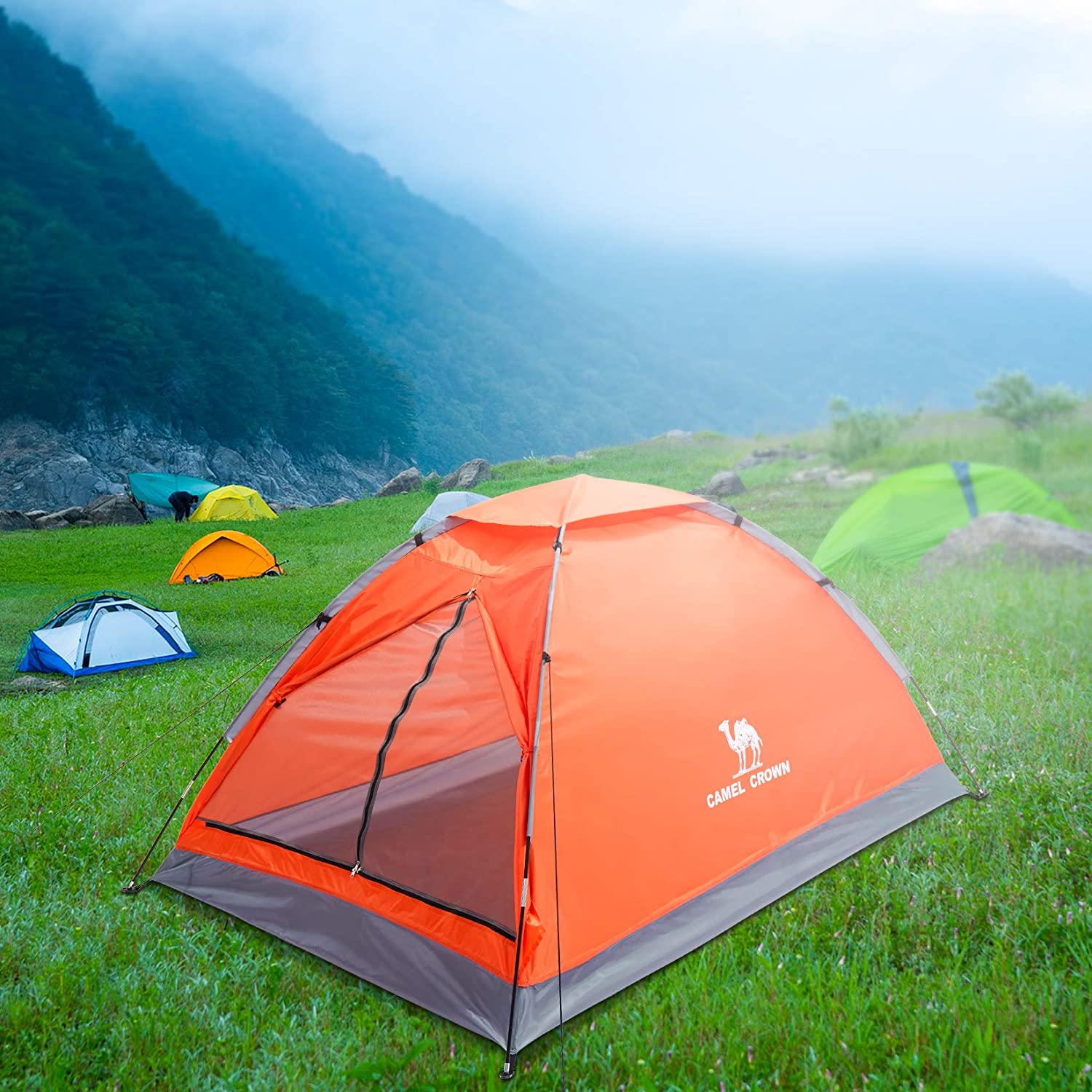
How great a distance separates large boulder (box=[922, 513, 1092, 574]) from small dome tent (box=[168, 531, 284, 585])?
8003mm

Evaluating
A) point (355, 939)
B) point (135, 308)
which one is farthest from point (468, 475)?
point (355, 939)

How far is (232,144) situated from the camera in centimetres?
2709

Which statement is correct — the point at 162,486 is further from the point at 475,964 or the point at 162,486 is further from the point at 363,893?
the point at 475,964

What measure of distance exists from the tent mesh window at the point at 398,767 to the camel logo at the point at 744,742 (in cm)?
79

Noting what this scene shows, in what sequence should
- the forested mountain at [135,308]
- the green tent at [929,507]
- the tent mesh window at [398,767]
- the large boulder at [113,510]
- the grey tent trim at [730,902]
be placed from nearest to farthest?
the grey tent trim at [730,902]
the tent mesh window at [398,767]
the green tent at [929,507]
the large boulder at [113,510]
the forested mountain at [135,308]

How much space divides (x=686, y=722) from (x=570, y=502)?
941 mm

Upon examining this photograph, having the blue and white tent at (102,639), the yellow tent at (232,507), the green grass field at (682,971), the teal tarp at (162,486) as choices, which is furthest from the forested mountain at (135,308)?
the green grass field at (682,971)

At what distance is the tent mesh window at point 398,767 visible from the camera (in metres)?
2.94

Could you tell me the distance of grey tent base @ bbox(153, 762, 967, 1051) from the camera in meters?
2.47

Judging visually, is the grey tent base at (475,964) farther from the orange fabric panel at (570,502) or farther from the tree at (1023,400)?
the tree at (1023,400)

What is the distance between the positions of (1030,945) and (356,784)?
229 centimetres

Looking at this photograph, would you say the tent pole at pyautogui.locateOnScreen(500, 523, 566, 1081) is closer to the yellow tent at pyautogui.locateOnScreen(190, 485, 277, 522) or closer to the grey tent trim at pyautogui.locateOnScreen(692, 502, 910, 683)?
the grey tent trim at pyautogui.locateOnScreen(692, 502, 910, 683)

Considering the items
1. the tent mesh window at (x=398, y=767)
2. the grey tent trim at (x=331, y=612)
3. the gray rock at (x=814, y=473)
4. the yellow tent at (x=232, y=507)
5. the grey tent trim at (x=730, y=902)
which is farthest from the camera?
the yellow tent at (x=232, y=507)

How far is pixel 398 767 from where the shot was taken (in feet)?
10.4
